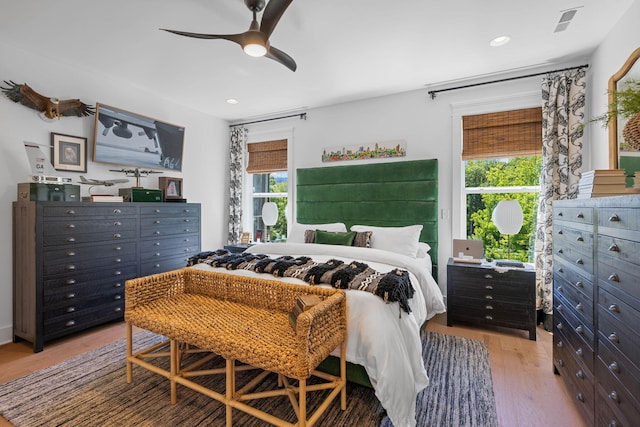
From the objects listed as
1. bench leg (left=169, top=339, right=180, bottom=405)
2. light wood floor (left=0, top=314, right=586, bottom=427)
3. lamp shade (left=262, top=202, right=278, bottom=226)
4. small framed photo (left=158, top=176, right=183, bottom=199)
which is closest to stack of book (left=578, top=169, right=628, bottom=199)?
light wood floor (left=0, top=314, right=586, bottom=427)

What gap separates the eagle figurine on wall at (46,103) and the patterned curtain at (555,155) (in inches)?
186

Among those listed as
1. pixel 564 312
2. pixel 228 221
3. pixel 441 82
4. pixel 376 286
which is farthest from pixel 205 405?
pixel 441 82

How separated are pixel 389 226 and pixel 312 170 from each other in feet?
4.36

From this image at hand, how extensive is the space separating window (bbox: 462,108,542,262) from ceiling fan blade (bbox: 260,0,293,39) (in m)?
2.53

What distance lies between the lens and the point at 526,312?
2.74 metres

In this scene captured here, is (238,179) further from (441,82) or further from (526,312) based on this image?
(526,312)

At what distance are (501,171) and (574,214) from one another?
5.93 ft

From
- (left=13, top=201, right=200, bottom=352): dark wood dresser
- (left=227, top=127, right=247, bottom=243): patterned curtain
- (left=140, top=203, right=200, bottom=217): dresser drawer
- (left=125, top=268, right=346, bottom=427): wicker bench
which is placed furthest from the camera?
(left=227, top=127, right=247, bottom=243): patterned curtain

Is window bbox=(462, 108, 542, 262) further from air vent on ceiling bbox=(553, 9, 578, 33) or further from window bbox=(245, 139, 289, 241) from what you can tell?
window bbox=(245, 139, 289, 241)

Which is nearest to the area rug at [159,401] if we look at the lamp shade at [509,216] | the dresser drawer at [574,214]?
the dresser drawer at [574,214]

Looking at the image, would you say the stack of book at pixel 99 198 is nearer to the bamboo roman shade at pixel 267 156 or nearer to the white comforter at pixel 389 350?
the bamboo roman shade at pixel 267 156

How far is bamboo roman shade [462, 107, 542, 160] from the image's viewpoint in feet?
10.4

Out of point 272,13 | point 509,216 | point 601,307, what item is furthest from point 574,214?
point 272,13

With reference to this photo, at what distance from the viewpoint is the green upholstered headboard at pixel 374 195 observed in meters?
3.52
